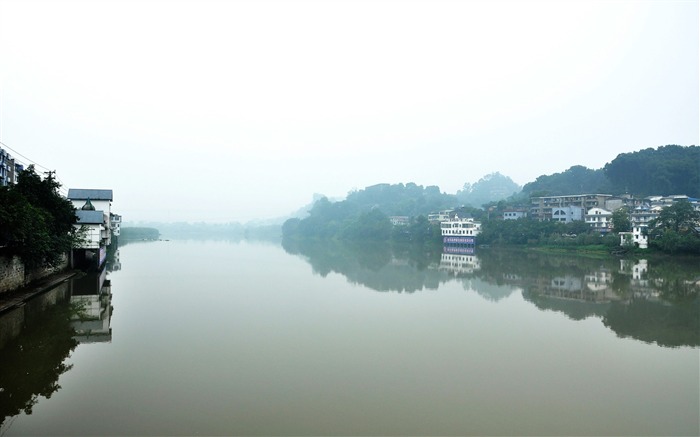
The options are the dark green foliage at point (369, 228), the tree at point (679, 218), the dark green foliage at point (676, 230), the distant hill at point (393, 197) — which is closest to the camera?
the dark green foliage at point (676, 230)

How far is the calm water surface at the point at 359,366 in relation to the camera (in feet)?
18.2

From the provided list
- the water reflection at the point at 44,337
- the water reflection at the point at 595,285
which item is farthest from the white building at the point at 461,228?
the water reflection at the point at 44,337

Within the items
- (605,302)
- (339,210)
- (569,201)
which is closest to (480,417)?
(605,302)

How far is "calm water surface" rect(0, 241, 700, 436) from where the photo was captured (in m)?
5.56

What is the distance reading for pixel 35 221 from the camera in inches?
519

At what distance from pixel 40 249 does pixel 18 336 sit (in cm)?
455

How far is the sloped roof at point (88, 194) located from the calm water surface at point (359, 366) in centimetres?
1043

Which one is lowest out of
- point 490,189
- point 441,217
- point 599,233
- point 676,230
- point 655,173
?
point 599,233

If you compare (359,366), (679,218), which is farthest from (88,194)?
(679,218)

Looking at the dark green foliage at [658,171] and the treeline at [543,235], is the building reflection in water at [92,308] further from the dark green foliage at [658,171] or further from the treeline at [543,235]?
the dark green foliage at [658,171]

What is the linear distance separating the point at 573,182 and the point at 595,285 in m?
52.6

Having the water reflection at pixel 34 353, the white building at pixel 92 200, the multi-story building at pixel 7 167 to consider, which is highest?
the multi-story building at pixel 7 167

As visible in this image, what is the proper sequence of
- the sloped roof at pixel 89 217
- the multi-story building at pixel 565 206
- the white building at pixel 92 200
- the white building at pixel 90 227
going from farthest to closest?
the multi-story building at pixel 565 206, the white building at pixel 92 200, the sloped roof at pixel 89 217, the white building at pixel 90 227

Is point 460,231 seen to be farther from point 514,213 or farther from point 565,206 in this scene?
point 565,206
